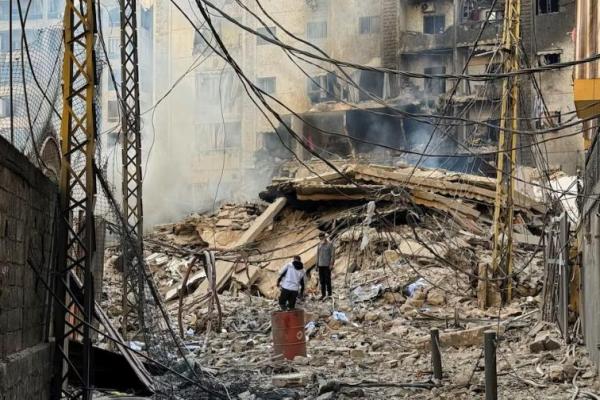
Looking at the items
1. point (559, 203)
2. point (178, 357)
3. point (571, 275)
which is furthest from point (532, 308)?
point (178, 357)

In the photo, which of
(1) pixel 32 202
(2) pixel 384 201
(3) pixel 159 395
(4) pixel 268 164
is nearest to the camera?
(1) pixel 32 202

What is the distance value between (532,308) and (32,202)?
1339 cm

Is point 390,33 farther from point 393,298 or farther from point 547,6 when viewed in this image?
point 393,298

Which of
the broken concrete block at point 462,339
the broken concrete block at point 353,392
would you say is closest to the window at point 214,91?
the broken concrete block at point 462,339

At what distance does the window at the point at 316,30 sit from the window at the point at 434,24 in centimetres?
669

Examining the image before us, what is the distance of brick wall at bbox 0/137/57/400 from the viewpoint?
672 cm

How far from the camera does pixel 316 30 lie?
52.2 m

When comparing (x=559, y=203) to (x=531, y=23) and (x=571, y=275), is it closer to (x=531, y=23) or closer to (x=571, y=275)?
(x=571, y=275)

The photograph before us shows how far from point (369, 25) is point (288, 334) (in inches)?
Answer: 1524

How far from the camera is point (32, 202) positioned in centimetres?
790

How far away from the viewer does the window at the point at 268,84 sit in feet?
171

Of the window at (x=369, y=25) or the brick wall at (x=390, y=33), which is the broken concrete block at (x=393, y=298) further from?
the window at (x=369, y=25)

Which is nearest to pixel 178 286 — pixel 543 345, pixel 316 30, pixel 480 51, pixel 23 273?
pixel 543 345

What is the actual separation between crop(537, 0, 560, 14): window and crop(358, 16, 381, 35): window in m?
9.13
